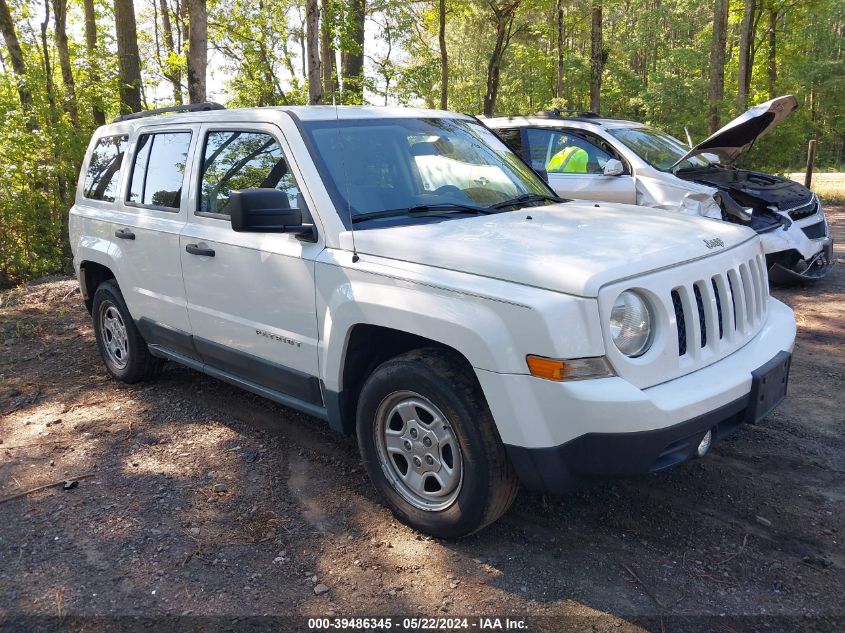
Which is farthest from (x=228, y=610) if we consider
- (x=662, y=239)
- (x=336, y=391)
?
(x=662, y=239)

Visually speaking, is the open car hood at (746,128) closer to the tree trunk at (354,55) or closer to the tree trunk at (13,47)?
the tree trunk at (354,55)

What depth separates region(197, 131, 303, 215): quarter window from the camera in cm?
378

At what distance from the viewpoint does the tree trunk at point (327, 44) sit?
44.8ft

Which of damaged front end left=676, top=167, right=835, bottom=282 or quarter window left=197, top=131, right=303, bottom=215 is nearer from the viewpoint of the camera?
quarter window left=197, top=131, right=303, bottom=215

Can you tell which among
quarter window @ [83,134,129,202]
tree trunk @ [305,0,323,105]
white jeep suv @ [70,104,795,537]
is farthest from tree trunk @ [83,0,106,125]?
white jeep suv @ [70,104,795,537]

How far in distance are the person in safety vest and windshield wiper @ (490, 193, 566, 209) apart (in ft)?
14.0

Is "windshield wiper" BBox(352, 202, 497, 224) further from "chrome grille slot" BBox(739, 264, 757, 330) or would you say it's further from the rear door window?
the rear door window

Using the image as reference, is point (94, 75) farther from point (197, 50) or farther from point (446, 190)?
point (446, 190)

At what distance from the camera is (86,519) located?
355 centimetres

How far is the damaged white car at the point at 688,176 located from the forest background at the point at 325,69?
10.9 ft

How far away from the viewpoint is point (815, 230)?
7.81 meters

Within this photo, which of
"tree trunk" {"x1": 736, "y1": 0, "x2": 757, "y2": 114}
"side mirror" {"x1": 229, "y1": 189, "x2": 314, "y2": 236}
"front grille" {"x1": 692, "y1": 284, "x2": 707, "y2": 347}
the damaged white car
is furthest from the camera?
"tree trunk" {"x1": 736, "y1": 0, "x2": 757, "y2": 114}

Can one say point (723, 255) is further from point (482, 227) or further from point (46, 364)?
point (46, 364)

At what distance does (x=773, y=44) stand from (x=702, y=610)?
104 ft
